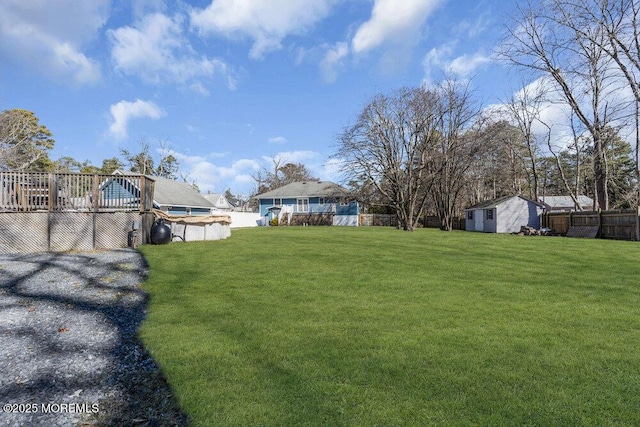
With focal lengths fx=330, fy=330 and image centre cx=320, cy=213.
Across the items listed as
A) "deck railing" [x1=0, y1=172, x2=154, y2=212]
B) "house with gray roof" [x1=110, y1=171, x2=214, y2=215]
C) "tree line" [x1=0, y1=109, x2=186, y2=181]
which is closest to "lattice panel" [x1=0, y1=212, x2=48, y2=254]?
"deck railing" [x1=0, y1=172, x2=154, y2=212]

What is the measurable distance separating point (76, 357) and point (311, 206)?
37.4 metres

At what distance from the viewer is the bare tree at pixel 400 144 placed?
28.1 metres

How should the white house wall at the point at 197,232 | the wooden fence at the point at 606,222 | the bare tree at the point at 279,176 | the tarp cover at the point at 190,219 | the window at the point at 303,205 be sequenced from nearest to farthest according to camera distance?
the tarp cover at the point at 190,219 → the white house wall at the point at 197,232 → the wooden fence at the point at 606,222 → the window at the point at 303,205 → the bare tree at the point at 279,176

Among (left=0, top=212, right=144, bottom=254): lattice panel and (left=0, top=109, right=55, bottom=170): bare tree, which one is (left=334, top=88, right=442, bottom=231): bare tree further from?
(left=0, top=109, right=55, bottom=170): bare tree

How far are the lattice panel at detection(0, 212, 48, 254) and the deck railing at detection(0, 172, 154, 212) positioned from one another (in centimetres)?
22

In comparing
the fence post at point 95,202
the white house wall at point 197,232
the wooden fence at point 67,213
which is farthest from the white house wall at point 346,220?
the fence post at point 95,202

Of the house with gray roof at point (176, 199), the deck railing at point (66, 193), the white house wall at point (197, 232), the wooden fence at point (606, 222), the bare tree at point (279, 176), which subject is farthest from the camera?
the bare tree at point (279, 176)

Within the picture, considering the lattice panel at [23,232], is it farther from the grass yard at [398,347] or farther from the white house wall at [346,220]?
the white house wall at [346,220]

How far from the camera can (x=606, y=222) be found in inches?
748

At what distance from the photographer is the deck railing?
31.1 ft

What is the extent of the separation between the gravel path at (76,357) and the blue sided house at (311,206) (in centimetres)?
3194

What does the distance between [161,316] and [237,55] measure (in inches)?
566

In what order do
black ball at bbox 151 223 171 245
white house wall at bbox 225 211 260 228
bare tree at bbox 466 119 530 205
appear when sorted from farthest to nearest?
white house wall at bbox 225 211 260 228, bare tree at bbox 466 119 530 205, black ball at bbox 151 223 171 245

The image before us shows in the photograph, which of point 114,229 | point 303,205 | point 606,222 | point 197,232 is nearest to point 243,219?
point 303,205
